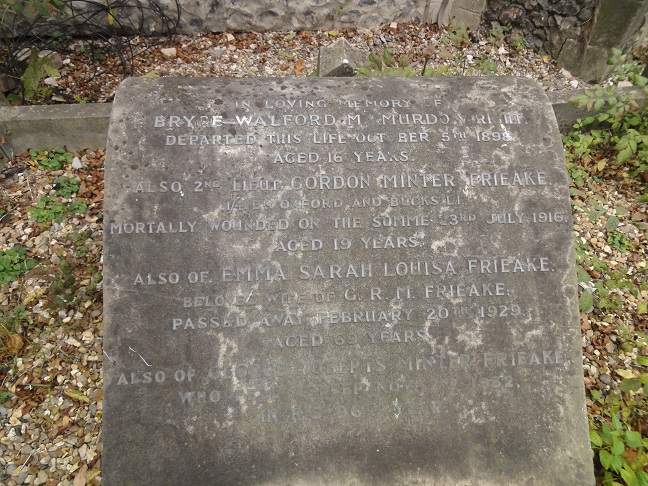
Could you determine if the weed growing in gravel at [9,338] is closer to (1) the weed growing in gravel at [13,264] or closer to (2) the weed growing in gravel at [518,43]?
(1) the weed growing in gravel at [13,264]

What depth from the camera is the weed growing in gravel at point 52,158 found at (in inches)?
144

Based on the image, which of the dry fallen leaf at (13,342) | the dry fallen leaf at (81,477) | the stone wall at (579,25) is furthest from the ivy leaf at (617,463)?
the stone wall at (579,25)

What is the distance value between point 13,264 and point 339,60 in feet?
9.32

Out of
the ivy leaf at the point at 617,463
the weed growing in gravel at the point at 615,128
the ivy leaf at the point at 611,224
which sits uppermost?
the weed growing in gravel at the point at 615,128

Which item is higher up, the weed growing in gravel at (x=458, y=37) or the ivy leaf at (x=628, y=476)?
the weed growing in gravel at (x=458, y=37)

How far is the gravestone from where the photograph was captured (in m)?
2.02

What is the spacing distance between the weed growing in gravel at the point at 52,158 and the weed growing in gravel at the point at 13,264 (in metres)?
0.77

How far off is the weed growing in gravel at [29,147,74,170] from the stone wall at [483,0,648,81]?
4445 mm

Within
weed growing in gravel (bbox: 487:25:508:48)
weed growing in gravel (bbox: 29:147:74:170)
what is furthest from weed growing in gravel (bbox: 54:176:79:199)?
weed growing in gravel (bbox: 487:25:508:48)

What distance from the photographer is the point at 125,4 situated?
14.9 feet

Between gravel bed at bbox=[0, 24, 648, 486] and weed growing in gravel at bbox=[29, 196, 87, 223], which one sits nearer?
gravel bed at bbox=[0, 24, 648, 486]

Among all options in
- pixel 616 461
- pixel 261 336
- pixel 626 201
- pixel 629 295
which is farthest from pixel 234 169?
pixel 626 201

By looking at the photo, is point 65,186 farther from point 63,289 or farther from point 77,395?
point 77,395

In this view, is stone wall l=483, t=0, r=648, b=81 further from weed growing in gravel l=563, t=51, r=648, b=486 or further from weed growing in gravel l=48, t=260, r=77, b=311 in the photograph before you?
weed growing in gravel l=48, t=260, r=77, b=311
